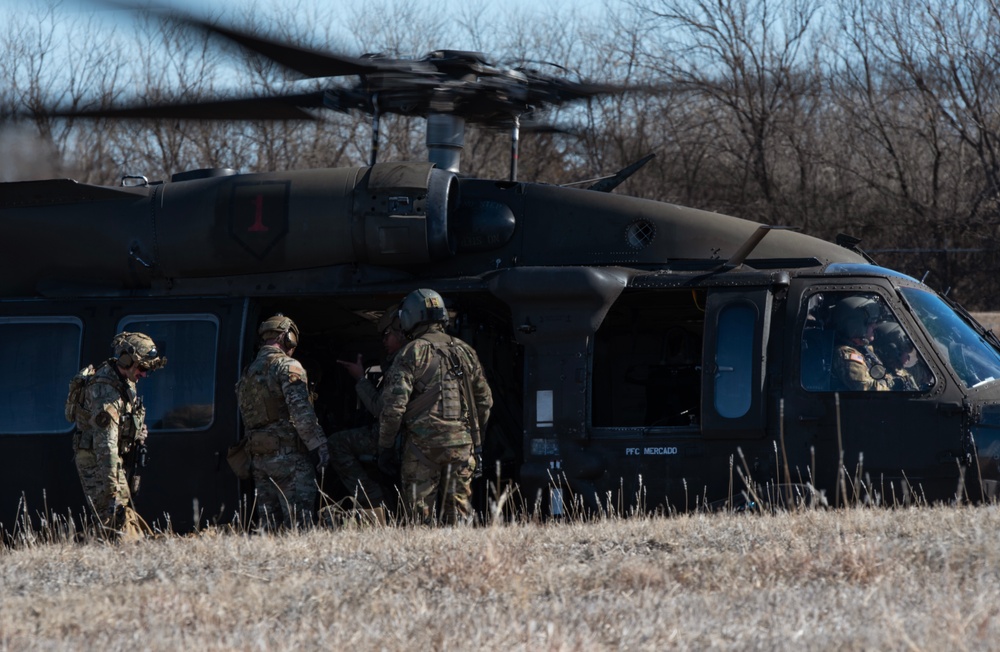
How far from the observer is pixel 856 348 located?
7035mm

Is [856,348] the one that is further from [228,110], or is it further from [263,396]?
[228,110]

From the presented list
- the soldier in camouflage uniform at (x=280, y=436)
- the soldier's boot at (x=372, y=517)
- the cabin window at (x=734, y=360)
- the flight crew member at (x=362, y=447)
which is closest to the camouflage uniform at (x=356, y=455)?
the flight crew member at (x=362, y=447)

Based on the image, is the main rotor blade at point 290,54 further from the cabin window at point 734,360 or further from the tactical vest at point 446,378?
the cabin window at point 734,360

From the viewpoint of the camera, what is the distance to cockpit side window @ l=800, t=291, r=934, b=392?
22.6ft

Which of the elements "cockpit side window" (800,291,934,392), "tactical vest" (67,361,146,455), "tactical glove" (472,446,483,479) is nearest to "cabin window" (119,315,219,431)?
"tactical vest" (67,361,146,455)

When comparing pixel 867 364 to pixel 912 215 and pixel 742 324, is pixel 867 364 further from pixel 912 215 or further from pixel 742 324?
pixel 912 215

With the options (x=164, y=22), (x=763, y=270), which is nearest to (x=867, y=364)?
(x=763, y=270)

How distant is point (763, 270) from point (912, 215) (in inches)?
611

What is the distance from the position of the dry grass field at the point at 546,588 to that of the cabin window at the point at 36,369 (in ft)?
5.34

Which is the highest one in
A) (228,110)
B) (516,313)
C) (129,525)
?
(228,110)

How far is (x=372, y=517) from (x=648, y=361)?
2357 mm

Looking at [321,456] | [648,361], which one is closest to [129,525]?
[321,456]

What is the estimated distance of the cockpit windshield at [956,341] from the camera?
7.04m

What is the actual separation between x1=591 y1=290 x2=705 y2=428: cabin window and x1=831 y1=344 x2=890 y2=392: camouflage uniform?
1017mm
